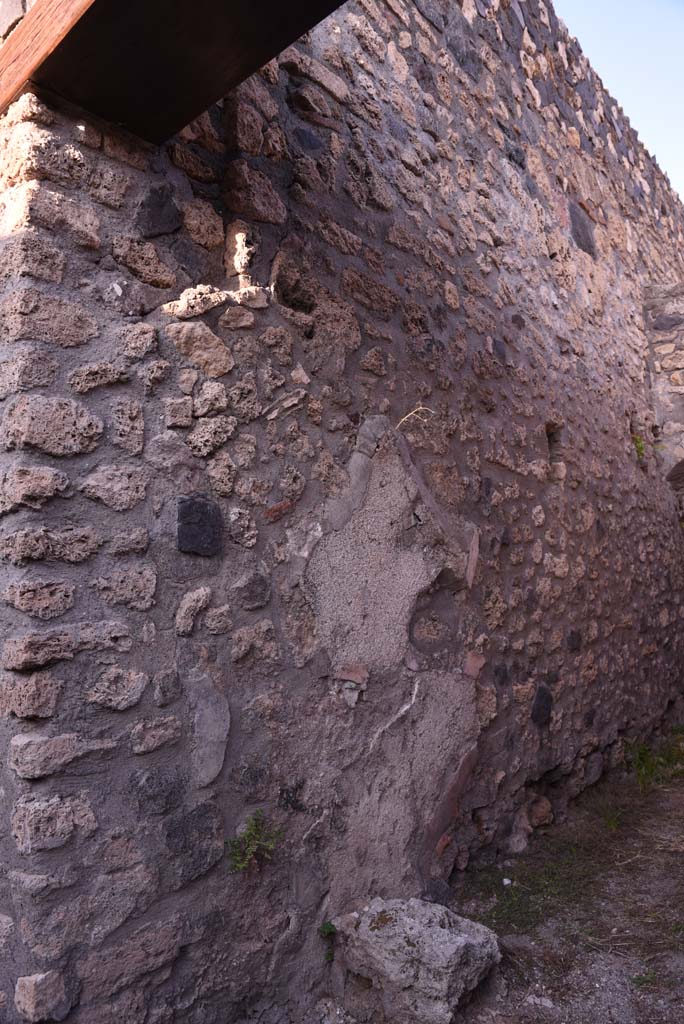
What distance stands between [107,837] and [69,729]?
238mm

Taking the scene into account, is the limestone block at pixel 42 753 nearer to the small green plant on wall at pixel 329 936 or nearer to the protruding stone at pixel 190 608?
the protruding stone at pixel 190 608

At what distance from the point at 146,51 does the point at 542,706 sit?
2.59m

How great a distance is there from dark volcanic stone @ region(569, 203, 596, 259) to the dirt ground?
282 cm

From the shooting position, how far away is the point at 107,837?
1.61 meters

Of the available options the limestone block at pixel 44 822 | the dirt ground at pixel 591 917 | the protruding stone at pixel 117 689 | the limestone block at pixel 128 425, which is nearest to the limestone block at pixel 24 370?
the limestone block at pixel 128 425

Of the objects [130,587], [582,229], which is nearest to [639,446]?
[582,229]

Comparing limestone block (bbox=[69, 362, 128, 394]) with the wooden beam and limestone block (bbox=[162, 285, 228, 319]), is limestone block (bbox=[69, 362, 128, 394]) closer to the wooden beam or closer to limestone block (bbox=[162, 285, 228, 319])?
limestone block (bbox=[162, 285, 228, 319])

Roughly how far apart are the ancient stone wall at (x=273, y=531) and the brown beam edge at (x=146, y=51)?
88 mm

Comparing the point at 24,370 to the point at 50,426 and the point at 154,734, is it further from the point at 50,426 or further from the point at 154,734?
the point at 154,734

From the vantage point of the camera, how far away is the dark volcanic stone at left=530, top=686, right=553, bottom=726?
3.09 metres

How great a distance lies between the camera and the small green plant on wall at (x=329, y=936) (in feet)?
6.68

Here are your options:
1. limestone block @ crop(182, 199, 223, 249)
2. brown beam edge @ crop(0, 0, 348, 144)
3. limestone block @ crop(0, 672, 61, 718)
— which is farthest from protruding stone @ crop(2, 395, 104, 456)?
brown beam edge @ crop(0, 0, 348, 144)

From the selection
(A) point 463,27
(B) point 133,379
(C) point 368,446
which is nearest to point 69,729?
(B) point 133,379

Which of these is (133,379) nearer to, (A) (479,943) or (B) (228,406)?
(B) (228,406)
